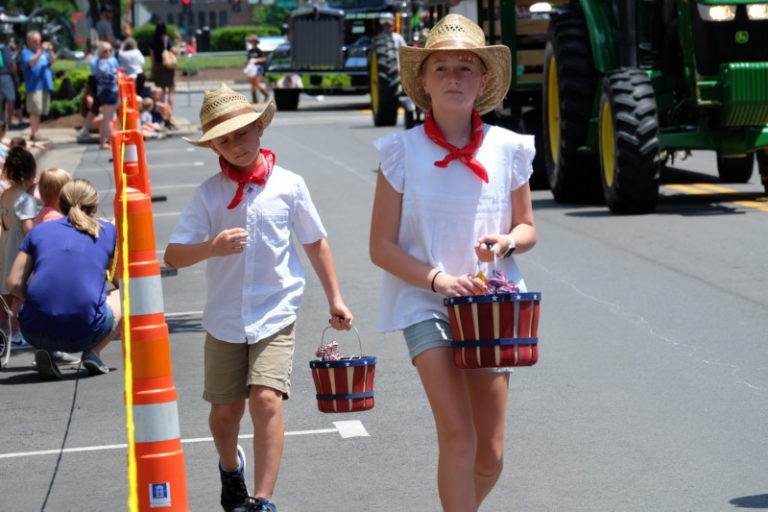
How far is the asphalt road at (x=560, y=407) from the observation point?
6484mm

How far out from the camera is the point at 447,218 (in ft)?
16.4

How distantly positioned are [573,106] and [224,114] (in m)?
11.0

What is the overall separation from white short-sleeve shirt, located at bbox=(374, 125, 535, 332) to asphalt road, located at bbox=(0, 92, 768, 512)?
4.79 feet

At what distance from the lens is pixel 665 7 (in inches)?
643

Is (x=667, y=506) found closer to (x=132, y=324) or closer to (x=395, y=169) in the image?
(x=395, y=169)

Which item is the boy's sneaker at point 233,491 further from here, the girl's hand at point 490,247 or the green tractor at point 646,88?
the green tractor at point 646,88

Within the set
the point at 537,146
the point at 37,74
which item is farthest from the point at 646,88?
the point at 37,74

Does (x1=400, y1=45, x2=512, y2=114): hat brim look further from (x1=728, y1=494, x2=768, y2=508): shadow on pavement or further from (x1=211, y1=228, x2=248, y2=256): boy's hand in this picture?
(x1=728, y1=494, x2=768, y2=508): shadow on pavement

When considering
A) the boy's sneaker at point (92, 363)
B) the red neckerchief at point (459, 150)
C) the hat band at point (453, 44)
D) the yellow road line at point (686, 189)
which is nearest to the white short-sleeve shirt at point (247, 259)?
the red neckerchief at point (459, 150)

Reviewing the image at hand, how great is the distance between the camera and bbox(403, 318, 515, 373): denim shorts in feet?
16.2

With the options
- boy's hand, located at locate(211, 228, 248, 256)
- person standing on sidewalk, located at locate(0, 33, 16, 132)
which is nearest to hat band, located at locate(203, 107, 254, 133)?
boy's hand, located at locate(211, 228, 248, 256)

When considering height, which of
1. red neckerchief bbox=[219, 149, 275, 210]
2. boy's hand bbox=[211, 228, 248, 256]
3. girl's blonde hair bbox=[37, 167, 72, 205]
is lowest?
girl's blonde hair bbox=[37, 167, 72, 205]

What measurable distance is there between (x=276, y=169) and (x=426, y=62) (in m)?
1.11

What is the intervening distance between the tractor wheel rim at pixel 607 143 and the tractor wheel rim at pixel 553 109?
1.64 meters
